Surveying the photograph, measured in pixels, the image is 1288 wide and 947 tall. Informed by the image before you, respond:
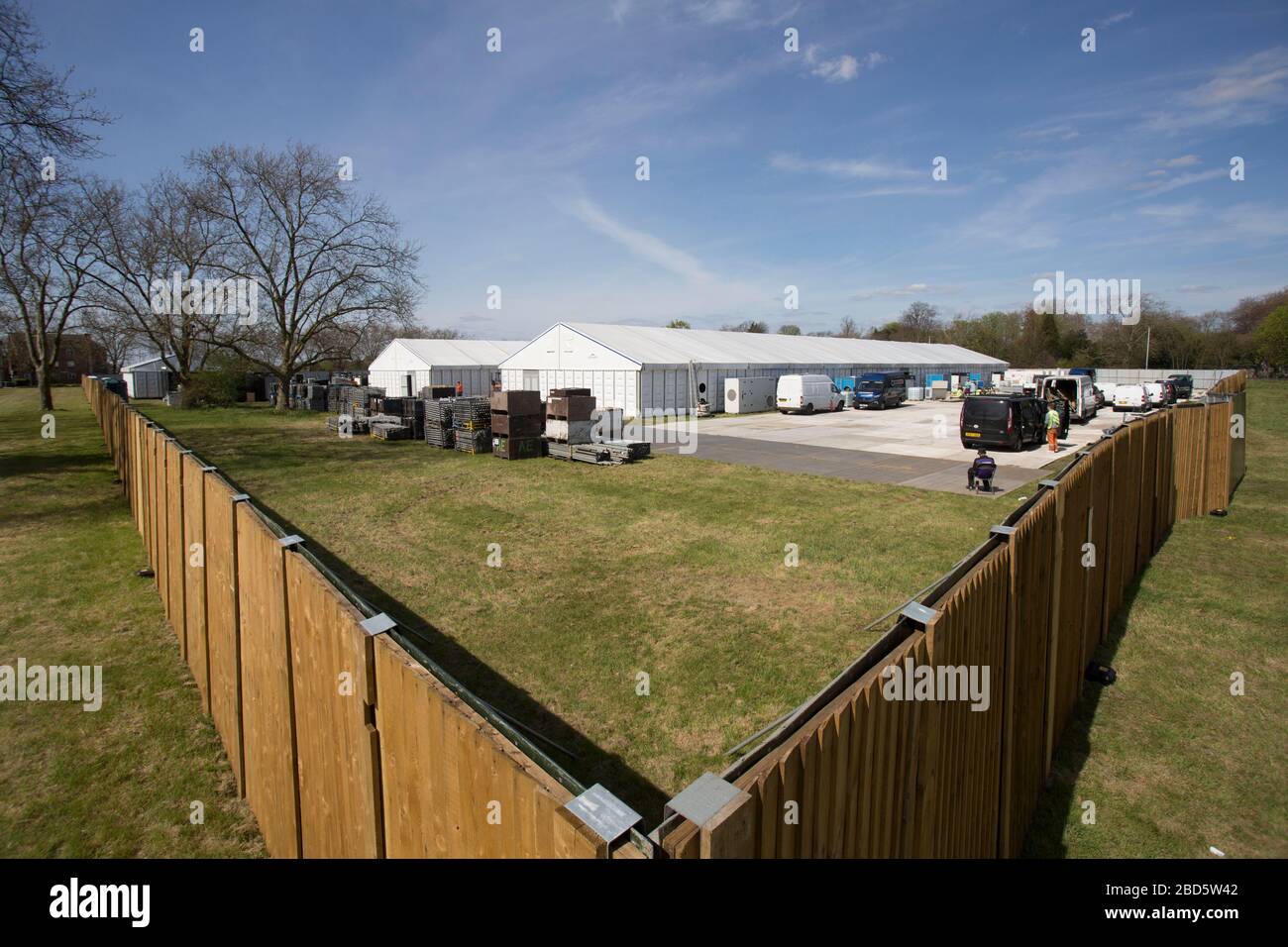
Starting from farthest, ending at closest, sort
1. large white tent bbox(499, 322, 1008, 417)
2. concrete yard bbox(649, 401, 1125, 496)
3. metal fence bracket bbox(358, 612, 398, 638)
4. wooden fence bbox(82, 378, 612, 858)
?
large white tent bbox(499, 322, 1008, 417), concrete yard bbox(649, 401, 1125, 496), metal fence bracket bbox(358, 612, 398, 638), wooden fence bbox(82, 378, 612, 858)

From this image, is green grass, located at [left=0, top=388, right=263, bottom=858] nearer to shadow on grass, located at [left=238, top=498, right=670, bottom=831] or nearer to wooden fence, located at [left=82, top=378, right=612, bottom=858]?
wooden fence, located at [left=82, top=378, right=612, bottom=858]

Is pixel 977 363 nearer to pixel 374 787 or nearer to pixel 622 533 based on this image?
pixel 622 533

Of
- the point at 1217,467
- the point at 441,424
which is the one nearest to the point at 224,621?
the point at 1217,467

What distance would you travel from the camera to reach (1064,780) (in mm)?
5109

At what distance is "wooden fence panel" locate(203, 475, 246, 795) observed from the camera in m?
4.74

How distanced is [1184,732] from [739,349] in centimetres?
3770

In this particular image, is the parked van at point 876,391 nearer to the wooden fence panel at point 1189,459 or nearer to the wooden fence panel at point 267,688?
the wooden fence panel at point 1189,459

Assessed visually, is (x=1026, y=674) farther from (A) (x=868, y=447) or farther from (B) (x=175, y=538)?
(A) (x=868, y=447)

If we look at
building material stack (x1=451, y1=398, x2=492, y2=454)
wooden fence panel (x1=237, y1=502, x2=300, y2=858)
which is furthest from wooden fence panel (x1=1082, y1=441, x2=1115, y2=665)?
building material stack (x1=451, y1=398, x2=492, y2=454)

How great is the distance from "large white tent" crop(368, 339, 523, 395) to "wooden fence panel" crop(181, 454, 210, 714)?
3963cm
